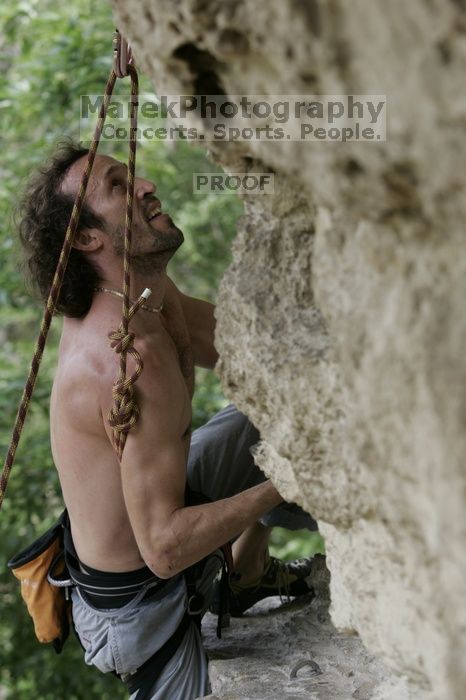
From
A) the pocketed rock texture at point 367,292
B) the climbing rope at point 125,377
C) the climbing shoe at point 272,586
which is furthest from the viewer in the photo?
→ the climbing shoe at point 272,586

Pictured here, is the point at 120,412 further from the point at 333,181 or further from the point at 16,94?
the point at 16,94

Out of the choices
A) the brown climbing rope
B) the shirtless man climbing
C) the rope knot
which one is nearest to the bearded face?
the shirtless man climbing

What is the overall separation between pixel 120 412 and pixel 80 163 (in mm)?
865

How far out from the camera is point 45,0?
664 centimetres

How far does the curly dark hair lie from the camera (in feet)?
8.10

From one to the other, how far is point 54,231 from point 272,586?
1.40m

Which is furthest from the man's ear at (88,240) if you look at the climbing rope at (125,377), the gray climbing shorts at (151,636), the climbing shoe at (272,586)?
the climbing shoe at (272,586)

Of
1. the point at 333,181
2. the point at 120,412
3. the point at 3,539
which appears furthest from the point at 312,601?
the point at 3,539

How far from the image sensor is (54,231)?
2561mm

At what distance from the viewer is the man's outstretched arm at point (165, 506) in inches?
84.7

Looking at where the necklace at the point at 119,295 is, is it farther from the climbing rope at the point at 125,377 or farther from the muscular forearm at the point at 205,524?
the muscular forearm at the point at 205,524

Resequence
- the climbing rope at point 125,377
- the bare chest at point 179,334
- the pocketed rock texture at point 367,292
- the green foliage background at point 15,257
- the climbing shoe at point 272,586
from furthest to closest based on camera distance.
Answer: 1. the green foliage background at point 15,257
2. the climbing shoe at point 272,586
3. the bare chest at point 179,334
4. the climbing rope at point 125,377
5. the pocketed rock texture at point 367,292

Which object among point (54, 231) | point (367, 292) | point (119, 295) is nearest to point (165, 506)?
point (119, 295)

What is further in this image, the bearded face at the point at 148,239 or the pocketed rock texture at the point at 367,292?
the bearded face at the point at 148,239
